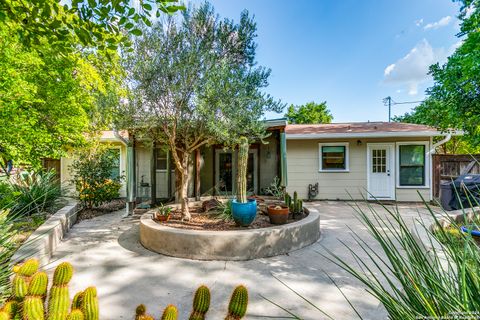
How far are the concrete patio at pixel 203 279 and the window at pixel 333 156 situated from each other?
486 centimetres

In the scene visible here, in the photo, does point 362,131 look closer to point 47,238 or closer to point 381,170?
point 381,170

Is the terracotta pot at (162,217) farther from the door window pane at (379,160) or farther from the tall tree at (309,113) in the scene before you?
the tall tree at (309,113)

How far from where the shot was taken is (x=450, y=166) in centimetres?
877

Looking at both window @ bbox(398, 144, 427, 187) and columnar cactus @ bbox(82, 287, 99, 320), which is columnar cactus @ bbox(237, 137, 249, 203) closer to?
columnar cactus @ bbox(82, 287, 99, 320)

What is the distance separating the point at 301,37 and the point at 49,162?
12042mm

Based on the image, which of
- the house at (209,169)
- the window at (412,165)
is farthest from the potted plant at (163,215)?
the window at (412,165)

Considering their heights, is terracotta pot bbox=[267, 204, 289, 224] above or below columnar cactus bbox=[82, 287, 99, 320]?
below

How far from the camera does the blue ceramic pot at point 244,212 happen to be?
489cm

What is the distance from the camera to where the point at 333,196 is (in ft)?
32.4

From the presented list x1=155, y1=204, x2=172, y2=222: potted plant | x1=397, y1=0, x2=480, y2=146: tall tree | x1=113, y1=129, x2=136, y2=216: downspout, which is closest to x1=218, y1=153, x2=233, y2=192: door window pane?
x1=113, y1=129, x2=136, y2=216: downspout

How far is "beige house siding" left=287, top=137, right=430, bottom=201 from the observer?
963cm

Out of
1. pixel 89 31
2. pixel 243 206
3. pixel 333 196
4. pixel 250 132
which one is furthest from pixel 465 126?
pixel 89 31

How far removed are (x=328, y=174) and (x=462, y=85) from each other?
187 inches

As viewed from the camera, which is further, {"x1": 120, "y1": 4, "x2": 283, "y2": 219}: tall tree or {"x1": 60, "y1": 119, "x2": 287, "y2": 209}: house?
{"x1": 60, "y1": 119, "x2": 287, "y2": 209}: house
